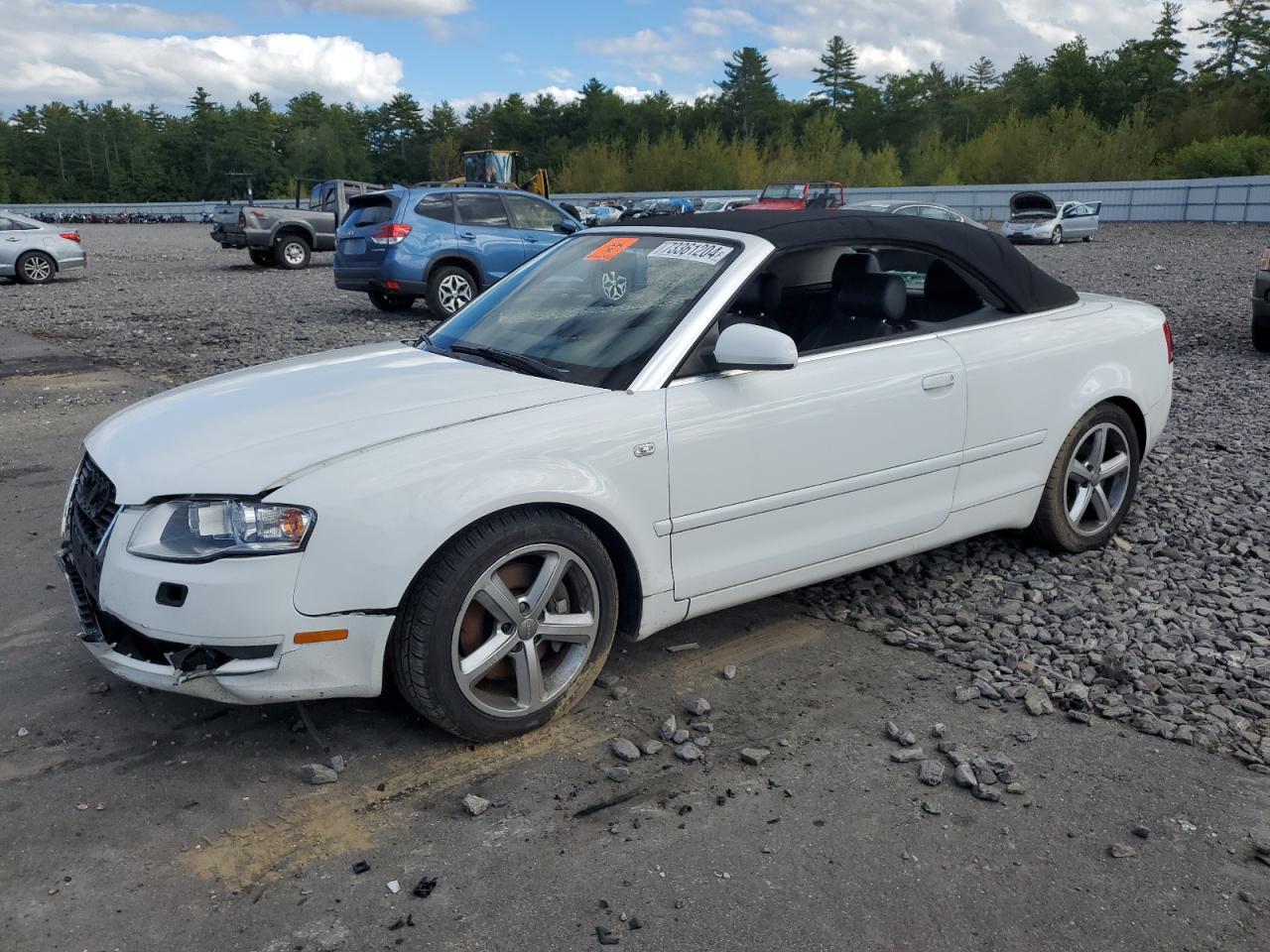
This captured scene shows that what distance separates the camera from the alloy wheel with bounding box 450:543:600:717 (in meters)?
3.31

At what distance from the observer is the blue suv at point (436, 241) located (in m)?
14.0

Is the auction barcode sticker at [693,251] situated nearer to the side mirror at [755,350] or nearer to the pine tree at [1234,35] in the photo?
the side mirror at [755,350]

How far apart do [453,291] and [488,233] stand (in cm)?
89

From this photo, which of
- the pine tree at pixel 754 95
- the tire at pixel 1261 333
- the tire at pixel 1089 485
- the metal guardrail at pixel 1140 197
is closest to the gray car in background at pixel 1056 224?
the metal guardrail at pixel 1140 197

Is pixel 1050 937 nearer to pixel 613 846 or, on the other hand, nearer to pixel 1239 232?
pixel 613 846

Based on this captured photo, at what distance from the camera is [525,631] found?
3395mm

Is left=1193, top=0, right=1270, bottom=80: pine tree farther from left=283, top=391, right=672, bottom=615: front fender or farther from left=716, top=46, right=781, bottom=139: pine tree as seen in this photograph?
left=283, top=391, right=672, bottom=615: front fender

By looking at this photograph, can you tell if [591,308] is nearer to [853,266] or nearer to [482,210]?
[853,266]

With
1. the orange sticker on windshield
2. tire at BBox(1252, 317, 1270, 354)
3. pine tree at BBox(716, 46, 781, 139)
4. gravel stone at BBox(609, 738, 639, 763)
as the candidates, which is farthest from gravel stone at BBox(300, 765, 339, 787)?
pine tree at BBox(716, 46, 781, 139)

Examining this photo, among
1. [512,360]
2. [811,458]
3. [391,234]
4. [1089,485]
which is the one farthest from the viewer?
[391,234]

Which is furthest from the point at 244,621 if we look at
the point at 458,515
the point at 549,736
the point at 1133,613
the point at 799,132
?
the point at 799,132

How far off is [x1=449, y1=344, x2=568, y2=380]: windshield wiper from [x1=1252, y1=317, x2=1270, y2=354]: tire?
30.0ft

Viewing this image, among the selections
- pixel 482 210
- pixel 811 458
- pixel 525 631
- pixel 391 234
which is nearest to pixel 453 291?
pixel 391 234

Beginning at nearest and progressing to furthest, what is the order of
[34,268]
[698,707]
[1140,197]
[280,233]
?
[698,707] → [34,268] → [280,233] → [1140,197]
